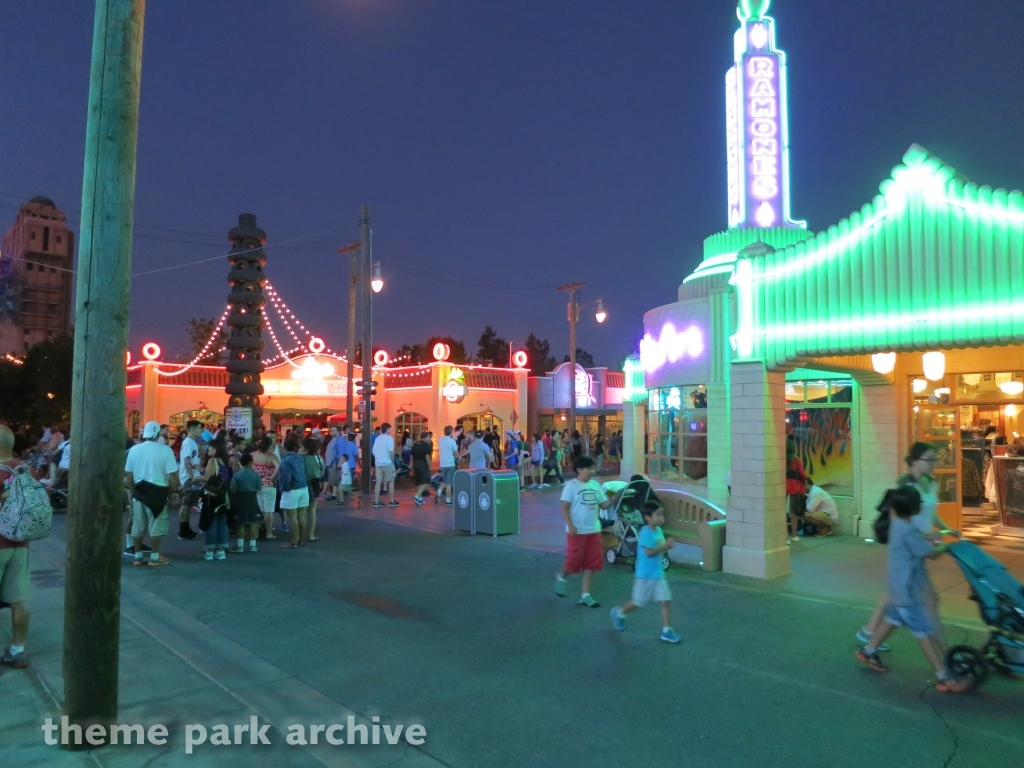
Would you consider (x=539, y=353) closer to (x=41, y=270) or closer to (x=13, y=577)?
(x=41, y=270)

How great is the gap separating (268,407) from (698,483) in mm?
23657

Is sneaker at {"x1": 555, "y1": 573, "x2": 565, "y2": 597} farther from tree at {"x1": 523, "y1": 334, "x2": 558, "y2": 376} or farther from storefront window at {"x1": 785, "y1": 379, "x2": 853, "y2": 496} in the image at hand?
tree at {"x1": 523, "y1": 334, "x2": 558, "y2": 376}

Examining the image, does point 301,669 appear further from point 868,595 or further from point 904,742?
point 868,595

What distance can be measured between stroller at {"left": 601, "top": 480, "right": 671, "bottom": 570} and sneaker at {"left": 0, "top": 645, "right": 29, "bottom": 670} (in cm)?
654

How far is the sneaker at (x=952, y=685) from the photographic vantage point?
16.2 ft

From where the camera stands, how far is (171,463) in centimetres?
901

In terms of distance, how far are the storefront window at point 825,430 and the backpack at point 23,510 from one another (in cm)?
1081

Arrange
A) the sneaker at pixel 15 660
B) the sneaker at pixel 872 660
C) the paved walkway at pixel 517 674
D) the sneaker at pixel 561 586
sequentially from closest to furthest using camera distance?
the paved walkway at pixel 517 674 < the sneaker at pixel 15 660 < the sneaker at pixel 872 660 < the sneaker at pixel 561 586

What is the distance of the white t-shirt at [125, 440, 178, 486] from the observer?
8.89 meters

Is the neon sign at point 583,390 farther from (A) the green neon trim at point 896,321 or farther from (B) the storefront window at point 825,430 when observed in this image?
(A) the green neon trim at point 896,321

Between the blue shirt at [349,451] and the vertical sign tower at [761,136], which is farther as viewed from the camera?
the blue shirt at [349,451]

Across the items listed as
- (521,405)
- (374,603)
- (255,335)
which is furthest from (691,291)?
(521,405)

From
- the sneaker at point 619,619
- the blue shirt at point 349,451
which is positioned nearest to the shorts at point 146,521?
the sneaker at point 619,619

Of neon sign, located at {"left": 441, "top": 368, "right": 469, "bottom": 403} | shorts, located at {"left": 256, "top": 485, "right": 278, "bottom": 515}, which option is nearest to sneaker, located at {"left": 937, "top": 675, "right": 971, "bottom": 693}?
shorts, located at {"left": 256, "top": 485, "right": 278, "bottom": 515}
